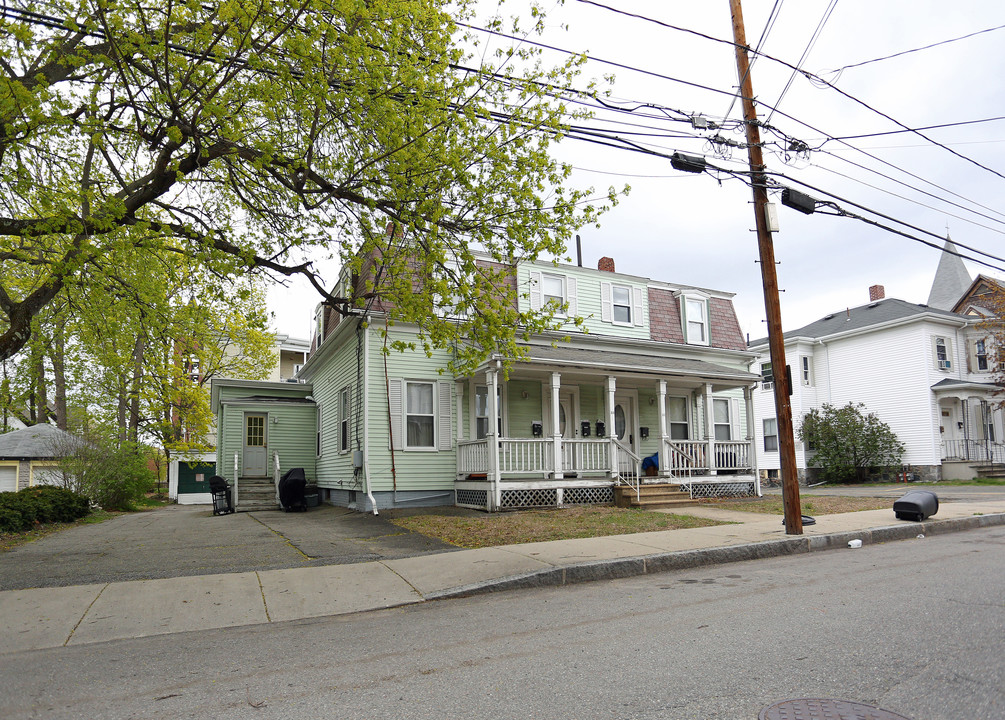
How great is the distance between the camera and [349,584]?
775 centimetres

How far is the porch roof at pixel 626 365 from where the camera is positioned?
622 inches

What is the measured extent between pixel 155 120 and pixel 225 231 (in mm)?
2654

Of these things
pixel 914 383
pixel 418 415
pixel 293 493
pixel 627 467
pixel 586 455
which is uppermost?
pixel 914 383

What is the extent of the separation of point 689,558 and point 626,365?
27.7 ft

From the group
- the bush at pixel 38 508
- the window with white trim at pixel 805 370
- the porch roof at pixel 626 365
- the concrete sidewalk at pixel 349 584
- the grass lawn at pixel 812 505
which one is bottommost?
the grass lawn at pixel 812 505

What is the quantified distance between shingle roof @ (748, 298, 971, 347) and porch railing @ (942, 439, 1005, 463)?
5.40 metres

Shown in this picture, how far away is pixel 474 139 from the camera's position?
29.5 ft

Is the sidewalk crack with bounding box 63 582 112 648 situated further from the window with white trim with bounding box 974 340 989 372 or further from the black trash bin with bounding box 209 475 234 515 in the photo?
the window with white trim with bounding box 974 340 989 372

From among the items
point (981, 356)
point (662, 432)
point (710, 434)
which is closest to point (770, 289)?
point (662, 432)

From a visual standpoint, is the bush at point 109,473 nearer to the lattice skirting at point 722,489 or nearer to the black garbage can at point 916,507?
the lattice skirting at point 722,489

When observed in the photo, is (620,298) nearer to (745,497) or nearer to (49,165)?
(745,497)

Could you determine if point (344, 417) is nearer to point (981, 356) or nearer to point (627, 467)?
point (627, 467)

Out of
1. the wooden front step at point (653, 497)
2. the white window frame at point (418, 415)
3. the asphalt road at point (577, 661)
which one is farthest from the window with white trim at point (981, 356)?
the asphalt road at point (577, 661)

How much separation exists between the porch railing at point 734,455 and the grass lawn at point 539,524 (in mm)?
4990
